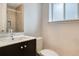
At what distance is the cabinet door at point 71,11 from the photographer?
232 centimetres

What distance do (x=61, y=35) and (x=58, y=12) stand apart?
1.92 feet

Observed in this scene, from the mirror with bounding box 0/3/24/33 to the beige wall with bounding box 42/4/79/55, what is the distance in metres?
0.68

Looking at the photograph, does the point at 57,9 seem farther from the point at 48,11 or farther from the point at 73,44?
Result: the point at 73,44

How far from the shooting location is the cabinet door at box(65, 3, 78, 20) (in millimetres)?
2323

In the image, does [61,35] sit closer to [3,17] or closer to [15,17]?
[15,17]

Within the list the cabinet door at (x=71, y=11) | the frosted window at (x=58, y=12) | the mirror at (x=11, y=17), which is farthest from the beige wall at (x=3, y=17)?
the cabinet door at (x=71, y=11)

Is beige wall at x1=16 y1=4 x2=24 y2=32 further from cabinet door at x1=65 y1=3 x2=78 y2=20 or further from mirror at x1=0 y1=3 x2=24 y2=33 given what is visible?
cabinet door at x1=65 y1=3 x2=78 y2=20

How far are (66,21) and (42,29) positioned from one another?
2.48 feet

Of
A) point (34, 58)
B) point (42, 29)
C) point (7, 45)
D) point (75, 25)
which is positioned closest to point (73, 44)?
point (75, 25)

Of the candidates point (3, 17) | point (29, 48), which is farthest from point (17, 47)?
point (3, 17)

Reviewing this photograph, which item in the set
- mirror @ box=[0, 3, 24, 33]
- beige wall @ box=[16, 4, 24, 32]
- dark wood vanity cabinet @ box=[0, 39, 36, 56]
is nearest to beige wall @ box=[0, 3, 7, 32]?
mirror @ box=[0, 3, 24, 33]

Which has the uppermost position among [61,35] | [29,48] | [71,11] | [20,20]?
[71,11]

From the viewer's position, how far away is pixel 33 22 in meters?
2.77

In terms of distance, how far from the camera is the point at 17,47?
1724mm
